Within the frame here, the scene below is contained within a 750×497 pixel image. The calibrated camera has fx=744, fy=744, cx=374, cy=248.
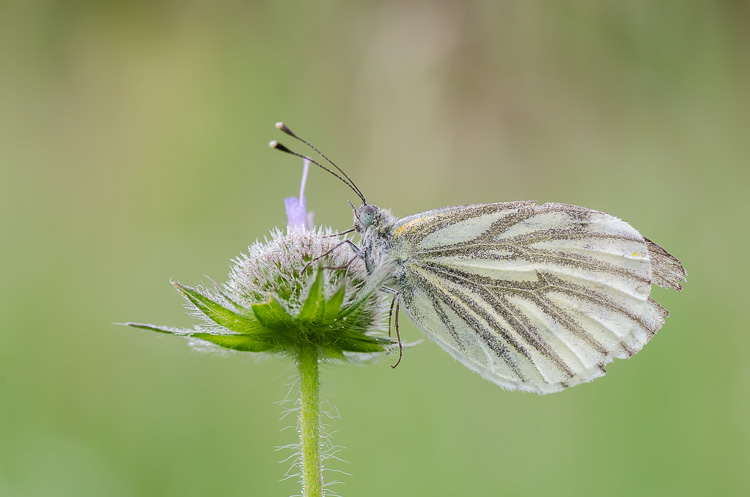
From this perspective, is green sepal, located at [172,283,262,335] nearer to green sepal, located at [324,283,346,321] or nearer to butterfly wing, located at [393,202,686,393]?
green sepal, located at [324,283,346,321]

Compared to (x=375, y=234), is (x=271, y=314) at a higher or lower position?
lower

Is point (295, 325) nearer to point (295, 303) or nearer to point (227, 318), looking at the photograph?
point (295, 303)

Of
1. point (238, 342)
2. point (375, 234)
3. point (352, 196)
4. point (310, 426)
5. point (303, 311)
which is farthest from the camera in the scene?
point (352, 196)

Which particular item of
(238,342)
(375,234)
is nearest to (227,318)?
(238,342)

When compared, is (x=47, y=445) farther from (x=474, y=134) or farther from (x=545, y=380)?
(x=474, y=134)

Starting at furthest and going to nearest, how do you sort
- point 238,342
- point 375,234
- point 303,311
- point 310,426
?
point 375,234, point 238,342, point 303,311, point 310,426

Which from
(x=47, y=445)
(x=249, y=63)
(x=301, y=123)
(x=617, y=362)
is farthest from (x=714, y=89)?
(x=47, y=445)

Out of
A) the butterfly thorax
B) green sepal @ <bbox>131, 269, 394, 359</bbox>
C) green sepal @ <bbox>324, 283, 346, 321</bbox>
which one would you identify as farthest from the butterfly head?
green sepal @ <bbox>324, 283, 346, 321</bbox>
